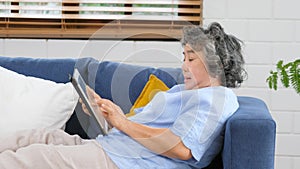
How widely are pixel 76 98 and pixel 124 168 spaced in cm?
63

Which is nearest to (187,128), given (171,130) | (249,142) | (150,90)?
(171,130)

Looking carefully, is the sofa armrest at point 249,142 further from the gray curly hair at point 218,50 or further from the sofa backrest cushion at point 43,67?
the sofa backrest cushion at point 43,67

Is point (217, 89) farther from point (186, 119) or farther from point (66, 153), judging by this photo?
point (66, 153)

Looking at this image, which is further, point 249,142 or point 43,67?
point 43,67

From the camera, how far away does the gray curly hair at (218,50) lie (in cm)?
222

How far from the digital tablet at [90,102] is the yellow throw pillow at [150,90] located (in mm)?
313

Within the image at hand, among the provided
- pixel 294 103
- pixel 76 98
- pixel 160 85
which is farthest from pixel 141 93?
pixel 294 103

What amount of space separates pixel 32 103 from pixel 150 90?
496 mm

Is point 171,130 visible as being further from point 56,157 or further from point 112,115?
point 56,157

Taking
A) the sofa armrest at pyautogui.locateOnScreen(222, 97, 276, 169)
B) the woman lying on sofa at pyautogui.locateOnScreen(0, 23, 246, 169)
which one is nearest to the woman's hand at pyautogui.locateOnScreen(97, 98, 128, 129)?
the woman lying on sofa at pyautogui.locateOnScreen(0, 23, 246, 169)

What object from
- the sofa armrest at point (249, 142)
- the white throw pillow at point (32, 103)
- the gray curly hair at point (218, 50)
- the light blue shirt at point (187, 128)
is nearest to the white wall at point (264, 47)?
the white throw pillow at point (32, 103)

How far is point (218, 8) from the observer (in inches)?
124

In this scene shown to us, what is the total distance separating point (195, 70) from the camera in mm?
2211

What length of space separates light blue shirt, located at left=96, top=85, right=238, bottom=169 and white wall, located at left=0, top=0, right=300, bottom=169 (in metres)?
0.98
